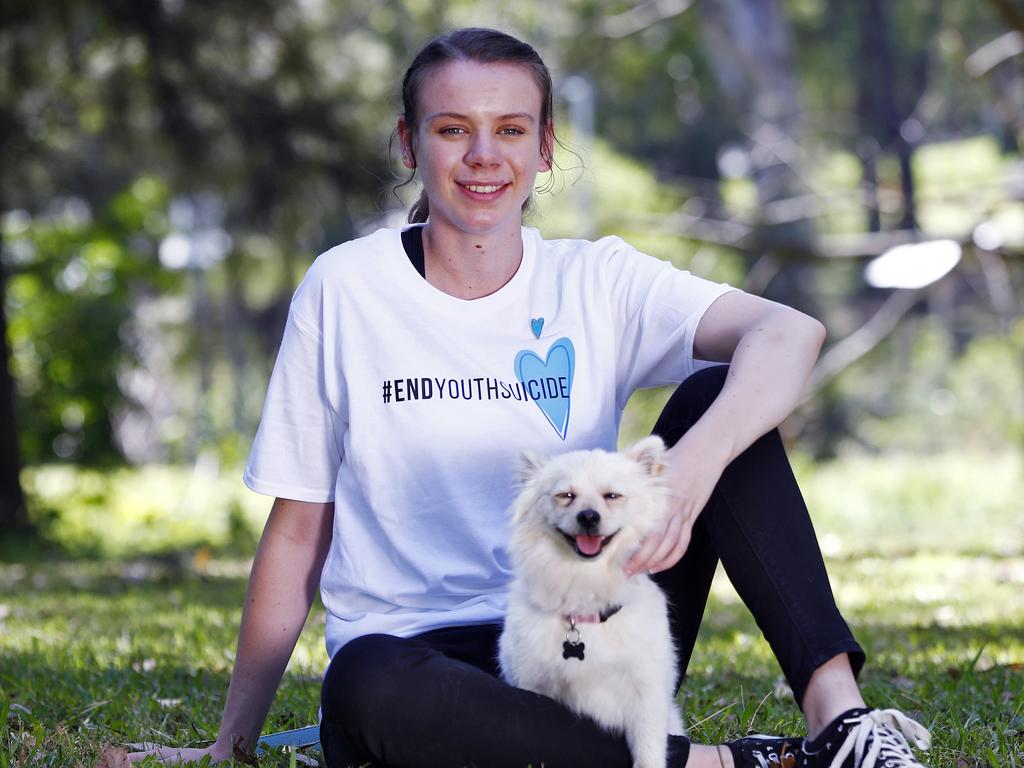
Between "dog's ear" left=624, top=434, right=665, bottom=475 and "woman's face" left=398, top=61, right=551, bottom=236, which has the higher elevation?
"woman's face" left=398, top=61, right=551, bottom=236

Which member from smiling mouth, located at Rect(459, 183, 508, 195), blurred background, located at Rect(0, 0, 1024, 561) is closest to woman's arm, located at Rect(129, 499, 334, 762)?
smiling mouth, located at Rect(459, 183, 508, 195)

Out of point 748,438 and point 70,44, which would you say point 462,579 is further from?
point 70,44

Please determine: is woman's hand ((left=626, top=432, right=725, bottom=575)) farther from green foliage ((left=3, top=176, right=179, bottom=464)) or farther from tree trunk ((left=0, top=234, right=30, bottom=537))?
green foliage ((left=3, top=176, right=179, bottom=464))

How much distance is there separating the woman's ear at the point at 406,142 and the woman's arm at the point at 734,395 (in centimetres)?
80

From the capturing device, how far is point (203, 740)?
3021mm

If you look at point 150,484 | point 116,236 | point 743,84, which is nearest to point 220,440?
point 150,484

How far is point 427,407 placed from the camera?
2.71m

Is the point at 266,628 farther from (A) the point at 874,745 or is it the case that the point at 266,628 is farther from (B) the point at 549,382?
(A) the point at 874,745

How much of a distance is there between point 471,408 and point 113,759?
1069 mm

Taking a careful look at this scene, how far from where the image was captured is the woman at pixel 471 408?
8.33 ft

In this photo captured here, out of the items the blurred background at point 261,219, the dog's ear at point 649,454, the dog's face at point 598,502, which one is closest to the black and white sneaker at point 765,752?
the dog's face at point 598,502

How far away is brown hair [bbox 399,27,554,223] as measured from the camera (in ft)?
9.09

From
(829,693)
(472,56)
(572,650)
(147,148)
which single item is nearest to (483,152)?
(472,56)

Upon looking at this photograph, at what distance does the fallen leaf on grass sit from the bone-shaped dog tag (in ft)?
3.25
